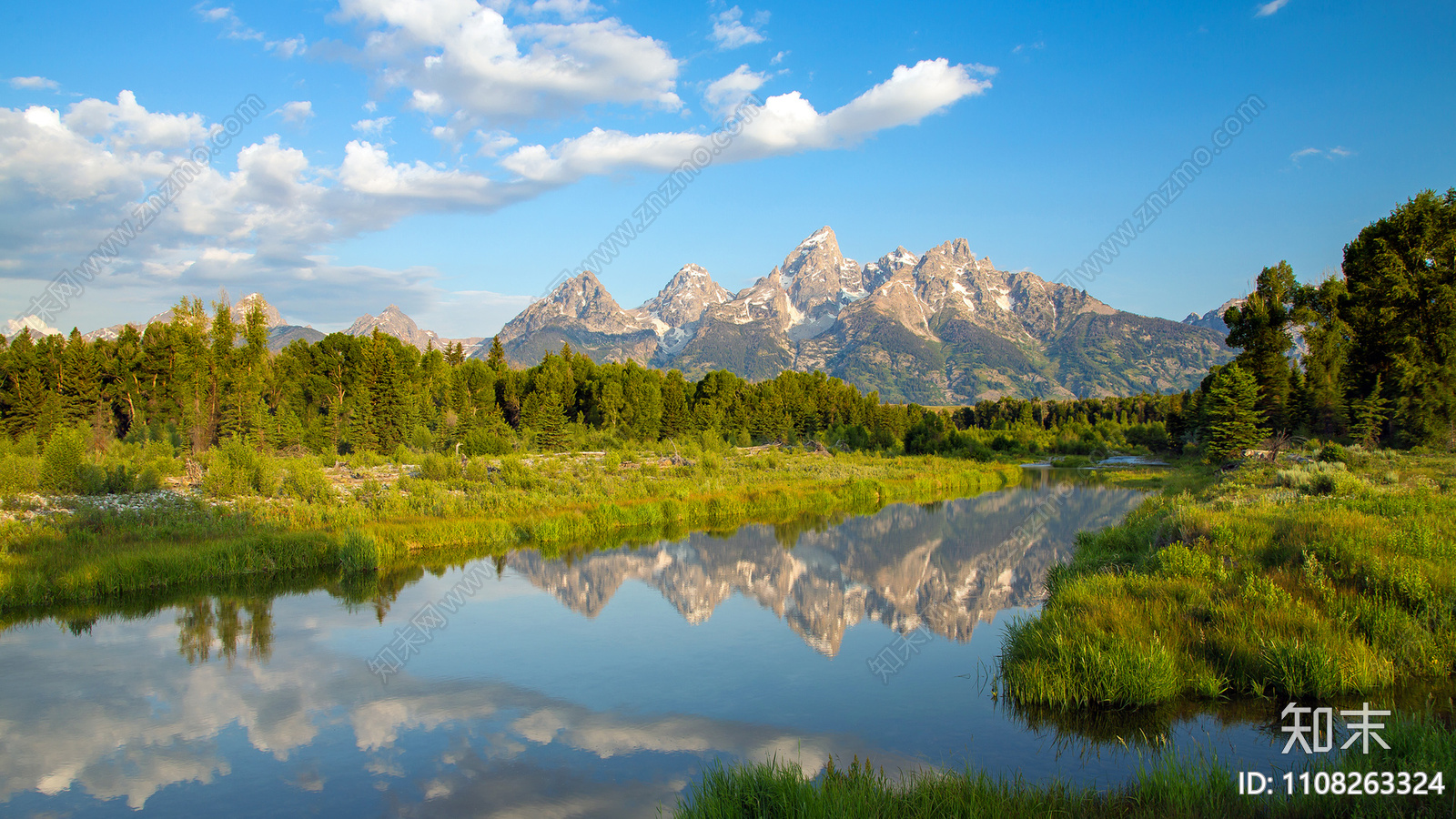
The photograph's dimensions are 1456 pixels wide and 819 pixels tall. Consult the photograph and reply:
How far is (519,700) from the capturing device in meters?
10.6

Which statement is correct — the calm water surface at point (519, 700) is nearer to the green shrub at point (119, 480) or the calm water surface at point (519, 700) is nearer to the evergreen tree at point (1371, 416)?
the green shrub at point (119, 480)

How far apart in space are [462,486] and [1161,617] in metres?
25.0

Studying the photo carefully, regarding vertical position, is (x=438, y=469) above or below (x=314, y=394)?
below

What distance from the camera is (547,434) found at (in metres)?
53.8

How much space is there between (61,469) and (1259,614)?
31.1 metres

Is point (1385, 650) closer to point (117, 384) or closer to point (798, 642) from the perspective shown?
point (798, 642)

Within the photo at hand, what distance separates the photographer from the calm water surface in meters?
7.95

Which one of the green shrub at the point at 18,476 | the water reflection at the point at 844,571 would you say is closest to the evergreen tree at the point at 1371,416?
the water reflection at the point at 844,571

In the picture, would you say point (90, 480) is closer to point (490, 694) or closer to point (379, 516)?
point (379, 516)

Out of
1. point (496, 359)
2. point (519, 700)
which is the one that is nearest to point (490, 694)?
point (519, 700)

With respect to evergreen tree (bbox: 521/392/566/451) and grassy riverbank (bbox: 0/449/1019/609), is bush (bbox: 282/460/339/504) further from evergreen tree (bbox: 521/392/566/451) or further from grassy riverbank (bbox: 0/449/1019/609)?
evergreen tree (bbox: 521/392/566/451)

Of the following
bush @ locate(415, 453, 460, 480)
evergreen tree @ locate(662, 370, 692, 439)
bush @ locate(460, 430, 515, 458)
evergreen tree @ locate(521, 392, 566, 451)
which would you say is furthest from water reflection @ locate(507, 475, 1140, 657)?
evergreen tree @ locate(662, 370, 692, 439)

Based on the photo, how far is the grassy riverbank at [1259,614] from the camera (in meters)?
9.02

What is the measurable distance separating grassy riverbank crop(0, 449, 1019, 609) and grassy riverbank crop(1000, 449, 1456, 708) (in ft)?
52.0
